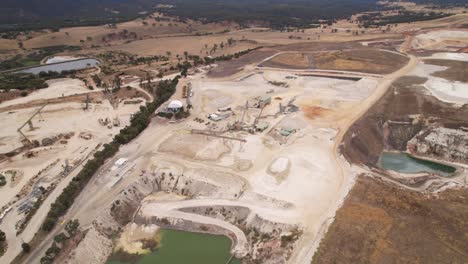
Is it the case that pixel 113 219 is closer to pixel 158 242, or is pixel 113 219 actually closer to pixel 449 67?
pixel 158 242

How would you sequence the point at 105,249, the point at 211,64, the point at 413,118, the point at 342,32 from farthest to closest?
the point at 342,32, the point at 211,64, the point at 413,118, the point at 105,249

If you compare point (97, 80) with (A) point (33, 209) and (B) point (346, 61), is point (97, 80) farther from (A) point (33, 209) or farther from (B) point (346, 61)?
(B) point (346, 61)

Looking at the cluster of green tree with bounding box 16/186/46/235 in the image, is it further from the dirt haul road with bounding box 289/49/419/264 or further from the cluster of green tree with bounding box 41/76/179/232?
the dirt haul road with bounding box 289/49/419/264

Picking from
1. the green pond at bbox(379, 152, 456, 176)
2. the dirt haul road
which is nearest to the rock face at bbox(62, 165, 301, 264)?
the dirt haul road

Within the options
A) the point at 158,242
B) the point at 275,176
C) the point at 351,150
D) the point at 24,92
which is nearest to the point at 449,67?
the point at 351,150

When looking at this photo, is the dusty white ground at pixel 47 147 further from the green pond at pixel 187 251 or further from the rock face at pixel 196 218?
the green pond at pixel 187 251

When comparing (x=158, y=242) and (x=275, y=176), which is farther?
(x=275, y=176)
